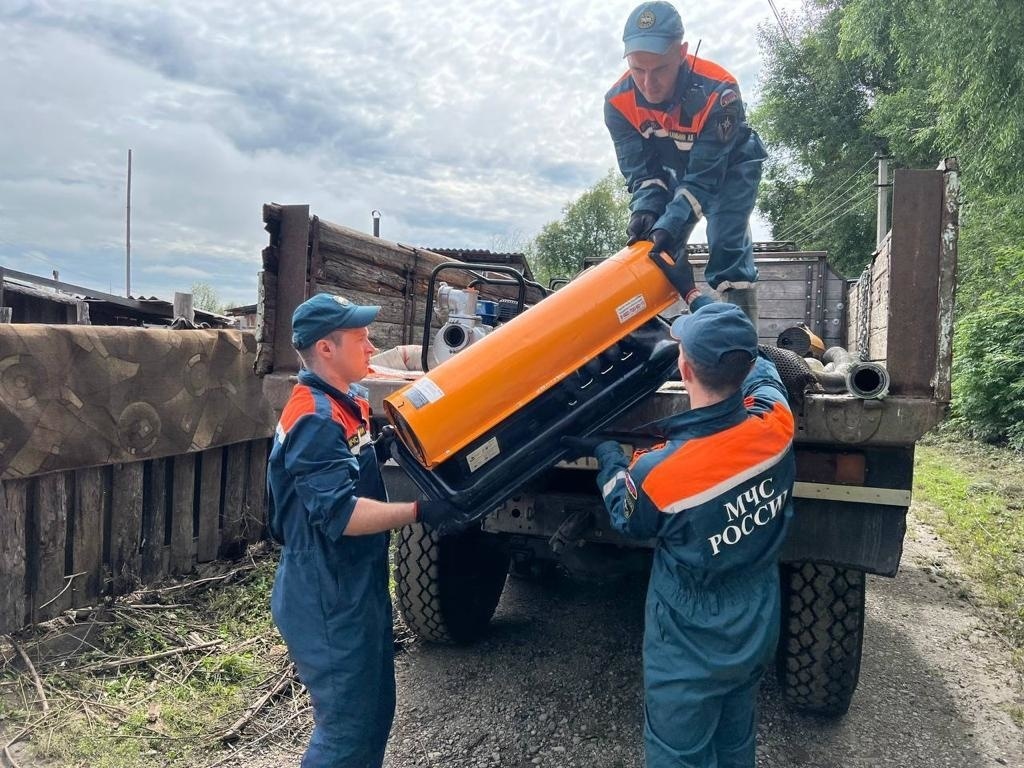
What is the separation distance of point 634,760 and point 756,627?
3.43ft

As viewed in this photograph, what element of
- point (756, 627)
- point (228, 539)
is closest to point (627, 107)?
point (756, 627)

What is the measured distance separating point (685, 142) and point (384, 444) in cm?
193

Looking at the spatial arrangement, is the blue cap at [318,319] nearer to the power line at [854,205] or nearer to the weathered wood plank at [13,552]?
the weathered wood plank at [13,552]

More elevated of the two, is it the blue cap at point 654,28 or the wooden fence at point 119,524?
the blue cap at point 654,28

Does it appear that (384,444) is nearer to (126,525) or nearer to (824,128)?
(126,525)

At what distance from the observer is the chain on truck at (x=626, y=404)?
216cm

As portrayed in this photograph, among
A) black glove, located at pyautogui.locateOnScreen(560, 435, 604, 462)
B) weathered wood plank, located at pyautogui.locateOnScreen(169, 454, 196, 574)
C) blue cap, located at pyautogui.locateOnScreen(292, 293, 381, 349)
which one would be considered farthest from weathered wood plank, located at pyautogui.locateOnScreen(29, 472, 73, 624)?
black glove, located at pyautogui.locateOnScreen(560, 435, 604, 462)

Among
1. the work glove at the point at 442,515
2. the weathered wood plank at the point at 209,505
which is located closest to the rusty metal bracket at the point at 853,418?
the work glove at the point at 442,515

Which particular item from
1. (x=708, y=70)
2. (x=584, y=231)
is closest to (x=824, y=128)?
(x=584, y=231)

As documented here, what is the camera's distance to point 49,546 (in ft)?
11.9

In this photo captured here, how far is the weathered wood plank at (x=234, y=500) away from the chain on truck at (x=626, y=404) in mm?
2074

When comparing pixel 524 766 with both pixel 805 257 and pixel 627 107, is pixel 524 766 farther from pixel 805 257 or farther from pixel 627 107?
pixel 805 257

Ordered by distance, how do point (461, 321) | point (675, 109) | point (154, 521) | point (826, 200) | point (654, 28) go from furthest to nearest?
point (826, 200), point (154, 521), point (675, 109), point (461, 321), point (654, 28)

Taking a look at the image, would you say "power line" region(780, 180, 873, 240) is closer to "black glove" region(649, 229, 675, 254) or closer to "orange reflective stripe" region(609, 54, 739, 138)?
"orange reflective stripe" region(609, 54, 739, 138)
